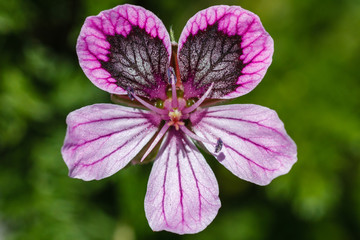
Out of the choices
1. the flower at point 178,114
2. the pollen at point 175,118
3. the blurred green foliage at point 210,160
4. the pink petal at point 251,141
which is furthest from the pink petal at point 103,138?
the blurred green foliage at point 210,160

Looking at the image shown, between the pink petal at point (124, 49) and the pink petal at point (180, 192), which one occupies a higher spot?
the pink petal at point (124, 49)

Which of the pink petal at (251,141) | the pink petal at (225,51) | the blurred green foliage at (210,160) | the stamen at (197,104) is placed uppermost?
the pink petal at (225,51)

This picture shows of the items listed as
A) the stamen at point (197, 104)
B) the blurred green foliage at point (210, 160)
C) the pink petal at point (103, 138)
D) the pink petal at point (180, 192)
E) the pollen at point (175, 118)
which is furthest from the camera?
the blurred green foliage at point (210, 160)

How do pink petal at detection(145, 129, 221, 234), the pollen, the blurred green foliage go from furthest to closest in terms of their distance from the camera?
the blurred green foliage
the pollen
pink petal at detection(145, 129, 221, 234)

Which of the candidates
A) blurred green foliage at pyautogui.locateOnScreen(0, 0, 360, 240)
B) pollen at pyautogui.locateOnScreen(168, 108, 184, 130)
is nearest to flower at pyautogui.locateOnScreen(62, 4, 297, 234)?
pollen at pyautogui.locateOnScreen(168, 108, 184, 130)

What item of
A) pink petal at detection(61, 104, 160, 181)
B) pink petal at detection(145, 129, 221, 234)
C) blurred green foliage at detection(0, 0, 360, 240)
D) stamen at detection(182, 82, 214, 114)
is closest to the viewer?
pink petal at detection(61, 104, 160, 181)

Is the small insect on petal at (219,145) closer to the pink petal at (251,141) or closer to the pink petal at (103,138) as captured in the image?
the pink petal at (251,141)

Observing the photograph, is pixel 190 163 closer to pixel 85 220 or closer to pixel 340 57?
pixel 85 220

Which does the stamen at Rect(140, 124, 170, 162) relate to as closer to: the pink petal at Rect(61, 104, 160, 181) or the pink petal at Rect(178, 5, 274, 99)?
the pink petal at Rect(61, 104, 160, 181)
